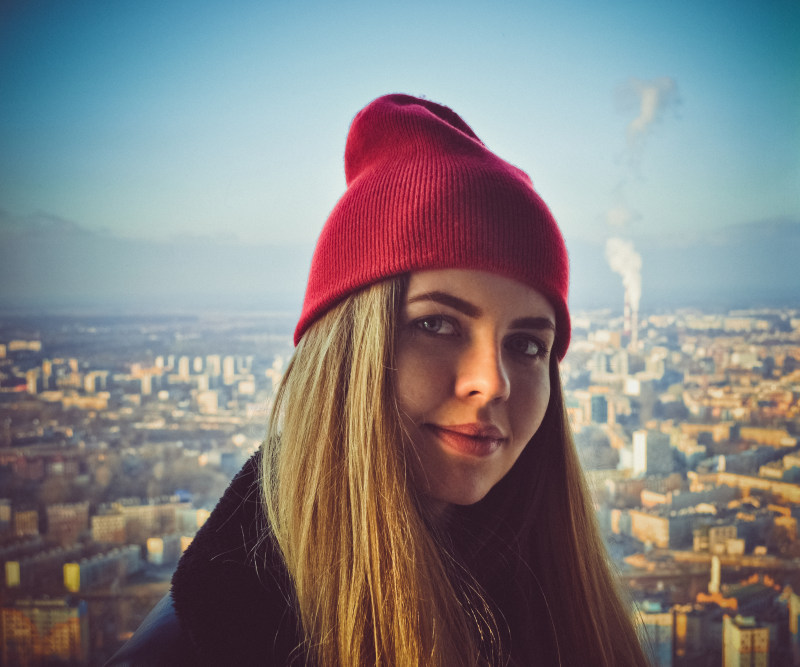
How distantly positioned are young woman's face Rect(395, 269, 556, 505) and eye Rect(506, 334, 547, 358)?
2.2 inches

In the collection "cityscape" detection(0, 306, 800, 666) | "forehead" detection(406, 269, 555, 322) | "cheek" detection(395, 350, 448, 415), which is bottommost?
"cityscape" detection(0, 306, 800, 666)

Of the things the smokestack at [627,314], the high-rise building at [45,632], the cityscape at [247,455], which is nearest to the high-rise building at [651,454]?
the cityscape at [247,455]

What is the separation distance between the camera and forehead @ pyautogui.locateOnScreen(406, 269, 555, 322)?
0.72m

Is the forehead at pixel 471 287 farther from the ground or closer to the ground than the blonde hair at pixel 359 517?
farther from the ground

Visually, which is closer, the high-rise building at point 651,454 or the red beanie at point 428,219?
the red beanie at point 428,219

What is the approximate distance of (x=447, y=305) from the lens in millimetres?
717

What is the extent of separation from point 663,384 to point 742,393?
271 millimetres

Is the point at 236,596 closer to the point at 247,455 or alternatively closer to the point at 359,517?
the point at 359,517

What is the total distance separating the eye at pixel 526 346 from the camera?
2.70 ft

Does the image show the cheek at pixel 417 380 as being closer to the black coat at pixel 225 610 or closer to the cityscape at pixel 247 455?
the black coat at pixel 225 610

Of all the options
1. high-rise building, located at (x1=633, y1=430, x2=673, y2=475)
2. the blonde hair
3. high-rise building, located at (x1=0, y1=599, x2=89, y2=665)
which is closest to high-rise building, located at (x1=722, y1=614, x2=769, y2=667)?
high-rise building, located at (x1=633, y1=430, x2=673, y2=475)

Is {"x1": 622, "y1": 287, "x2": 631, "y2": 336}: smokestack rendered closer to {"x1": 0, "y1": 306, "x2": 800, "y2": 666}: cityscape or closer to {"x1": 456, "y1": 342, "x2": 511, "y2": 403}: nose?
{"x1": 0, "y1": 306, "x2": 800, "y2": 666}: cityscape

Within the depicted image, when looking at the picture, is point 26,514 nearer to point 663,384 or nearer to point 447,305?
point 447,305

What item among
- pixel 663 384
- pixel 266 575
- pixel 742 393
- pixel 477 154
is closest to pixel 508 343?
pixel 477 154
